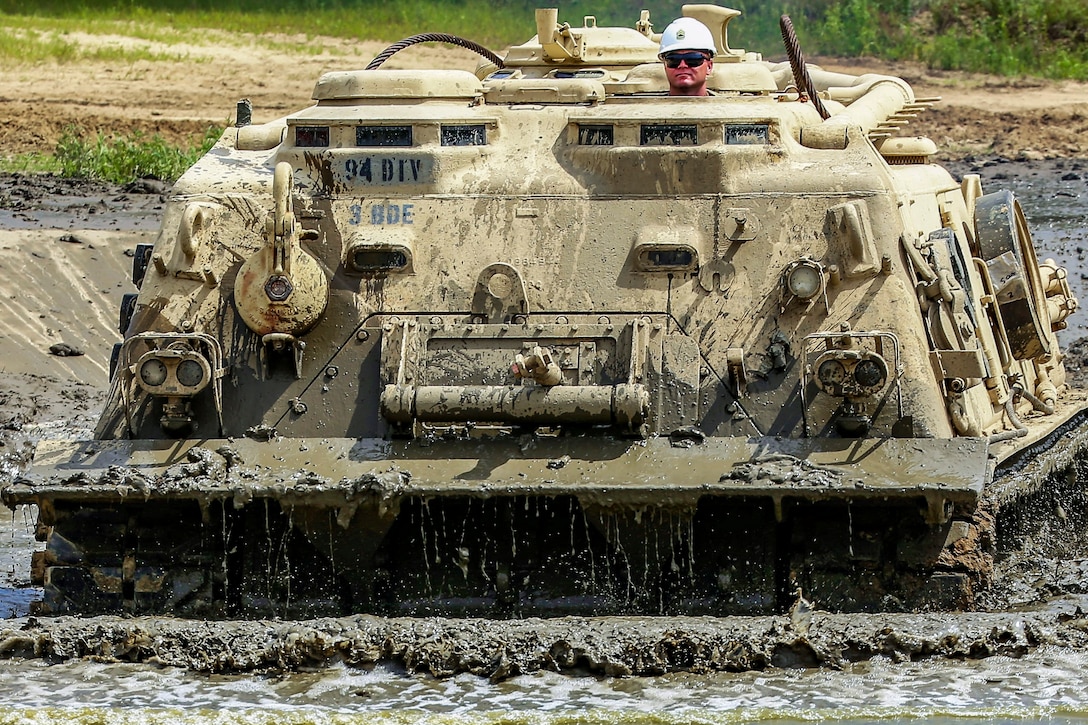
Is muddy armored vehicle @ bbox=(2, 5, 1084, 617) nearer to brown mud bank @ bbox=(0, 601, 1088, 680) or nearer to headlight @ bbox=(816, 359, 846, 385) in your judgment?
headlight @ bbox=(816, 359, 846, 385)

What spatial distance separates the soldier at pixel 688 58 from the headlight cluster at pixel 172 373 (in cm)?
279

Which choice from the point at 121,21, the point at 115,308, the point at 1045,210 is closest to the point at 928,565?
the point at 115,308

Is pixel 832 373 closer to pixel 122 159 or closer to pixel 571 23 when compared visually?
pixel 122 159

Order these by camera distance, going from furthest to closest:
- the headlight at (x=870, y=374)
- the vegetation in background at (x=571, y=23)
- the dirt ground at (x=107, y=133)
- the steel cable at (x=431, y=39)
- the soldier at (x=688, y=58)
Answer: the vegetation in background at (x=571, y=23) < the dirt ground at (x=107, y=133) < the steel cable at (x=431, y=39) < the soldier at (x=688, y=58) < the headlight at (x=870, y=374)

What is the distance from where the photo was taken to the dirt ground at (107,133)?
16703 mm

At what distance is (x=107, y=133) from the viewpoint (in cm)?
2464

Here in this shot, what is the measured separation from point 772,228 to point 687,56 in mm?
1295

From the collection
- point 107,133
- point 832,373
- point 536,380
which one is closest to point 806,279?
point 832,373

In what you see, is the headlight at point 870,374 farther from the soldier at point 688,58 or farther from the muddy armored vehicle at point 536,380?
the soldier at point 688,58

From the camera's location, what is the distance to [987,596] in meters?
9.77

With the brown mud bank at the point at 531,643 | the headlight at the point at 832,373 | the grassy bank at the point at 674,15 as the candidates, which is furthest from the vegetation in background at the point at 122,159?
the headlight at the point at 832,373

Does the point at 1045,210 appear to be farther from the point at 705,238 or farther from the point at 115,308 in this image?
the point at 705,238

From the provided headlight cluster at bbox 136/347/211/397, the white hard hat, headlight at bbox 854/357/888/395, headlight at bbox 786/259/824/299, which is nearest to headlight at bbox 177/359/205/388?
headlight cluster at bbox 136/347/211/397

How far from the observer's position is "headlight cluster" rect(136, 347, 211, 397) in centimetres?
955
